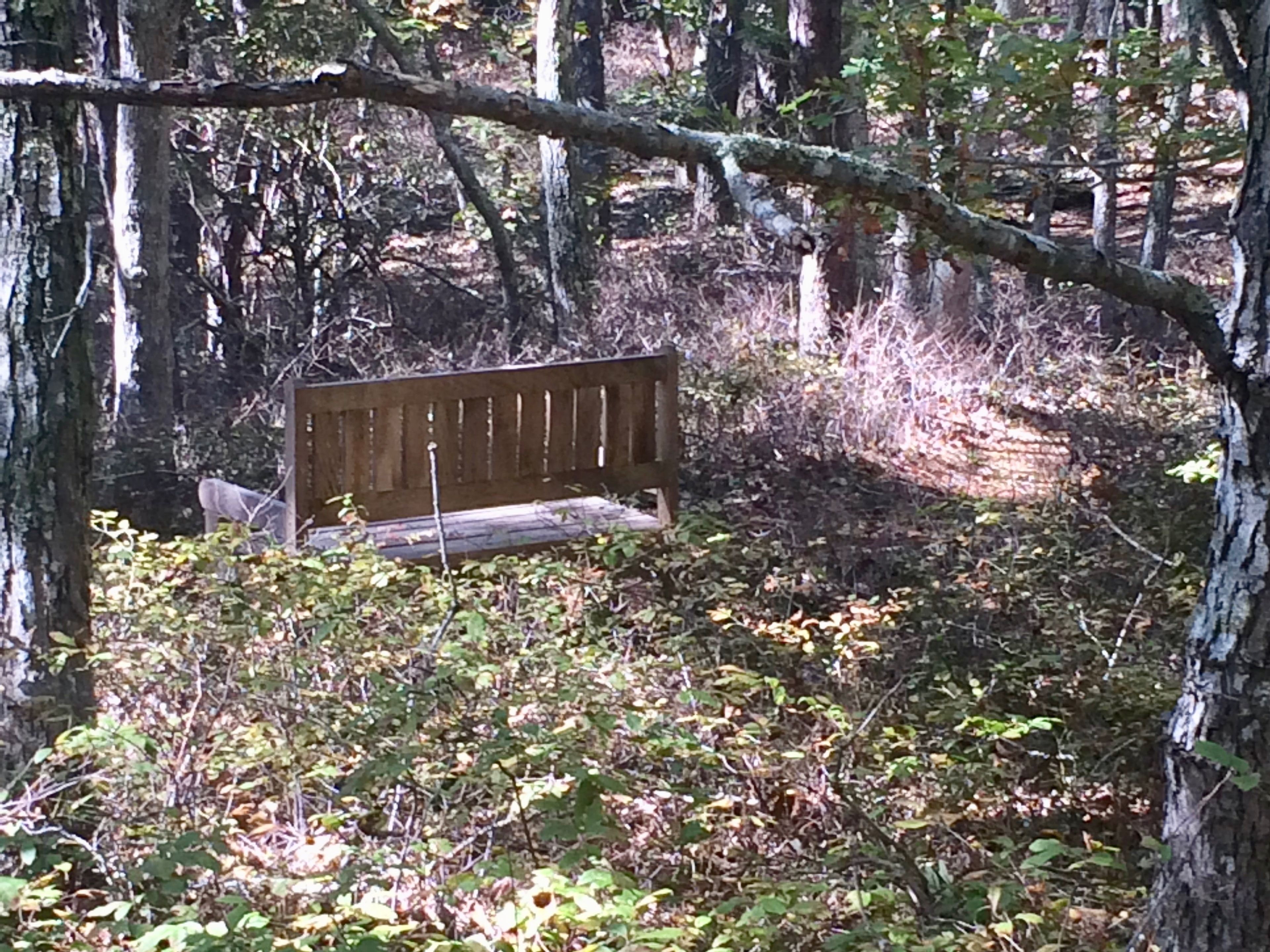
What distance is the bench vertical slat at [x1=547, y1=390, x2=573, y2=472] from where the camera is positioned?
278 inches

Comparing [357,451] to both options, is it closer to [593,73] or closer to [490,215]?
[490,215]

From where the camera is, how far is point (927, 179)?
15.7ft

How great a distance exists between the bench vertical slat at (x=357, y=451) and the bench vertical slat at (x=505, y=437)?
0.67 m

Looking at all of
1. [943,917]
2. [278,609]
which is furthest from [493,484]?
[943,917]

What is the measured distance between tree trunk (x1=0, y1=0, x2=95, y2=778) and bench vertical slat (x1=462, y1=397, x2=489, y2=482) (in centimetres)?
281

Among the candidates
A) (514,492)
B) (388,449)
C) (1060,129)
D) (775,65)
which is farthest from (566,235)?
(1060,129)

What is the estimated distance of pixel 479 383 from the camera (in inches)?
266

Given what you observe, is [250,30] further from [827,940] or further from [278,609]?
[827,940]

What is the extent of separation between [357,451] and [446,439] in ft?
1.55

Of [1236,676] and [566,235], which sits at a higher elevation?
[566,235]

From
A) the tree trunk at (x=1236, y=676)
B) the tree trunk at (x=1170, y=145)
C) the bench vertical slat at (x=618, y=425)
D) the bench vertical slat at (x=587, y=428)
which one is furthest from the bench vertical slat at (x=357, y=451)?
the tree trunk at (x=1236, y=676)

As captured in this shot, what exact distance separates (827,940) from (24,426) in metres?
2.54

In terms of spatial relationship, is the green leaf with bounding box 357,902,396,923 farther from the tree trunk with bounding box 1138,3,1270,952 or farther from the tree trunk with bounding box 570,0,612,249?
the tree trunk with bounding box 570,0,612,249

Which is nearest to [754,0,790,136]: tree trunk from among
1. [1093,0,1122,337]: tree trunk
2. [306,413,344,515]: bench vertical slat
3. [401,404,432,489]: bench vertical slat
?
[1093,0,1122,337]: tree trunk
